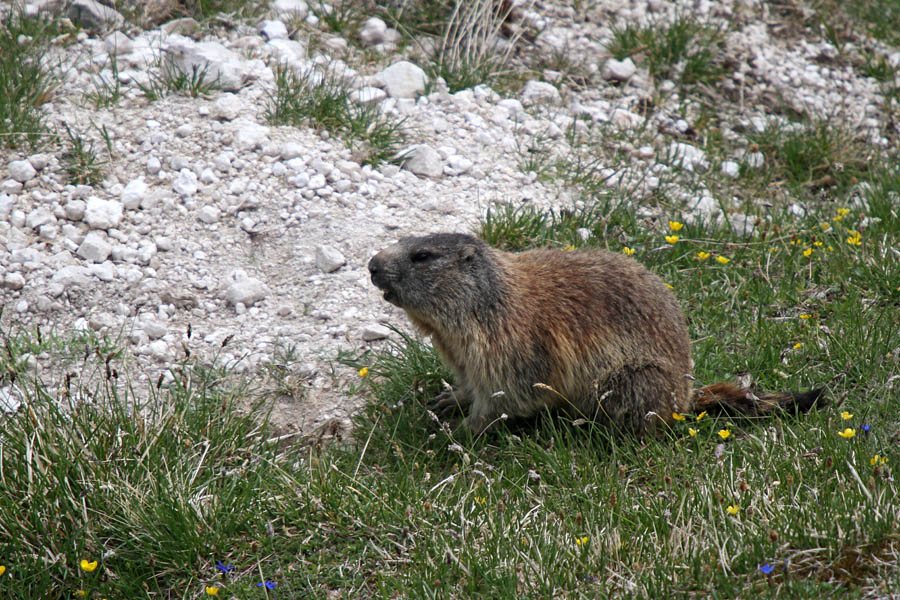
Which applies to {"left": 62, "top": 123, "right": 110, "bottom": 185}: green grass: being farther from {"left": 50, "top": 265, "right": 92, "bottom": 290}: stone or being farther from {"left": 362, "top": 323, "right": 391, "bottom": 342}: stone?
{"left": 362, "top": 323, "right": 391, "bottom": 342}: stone

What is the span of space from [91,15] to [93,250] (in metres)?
2.72

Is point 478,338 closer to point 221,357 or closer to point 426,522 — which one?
point 426,522

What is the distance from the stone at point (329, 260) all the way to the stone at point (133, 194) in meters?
1.42

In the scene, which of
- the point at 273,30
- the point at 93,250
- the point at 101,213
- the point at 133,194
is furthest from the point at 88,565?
the point at 273,30

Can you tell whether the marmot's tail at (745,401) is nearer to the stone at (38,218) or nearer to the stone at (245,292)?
the stone at (245,292)

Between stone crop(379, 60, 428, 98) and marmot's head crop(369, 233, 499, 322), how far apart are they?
300cm

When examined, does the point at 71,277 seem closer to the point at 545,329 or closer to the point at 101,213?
the point at 101,213

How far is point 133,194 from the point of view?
260 inches

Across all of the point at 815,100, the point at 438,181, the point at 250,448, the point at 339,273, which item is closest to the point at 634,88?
the point at 815,100

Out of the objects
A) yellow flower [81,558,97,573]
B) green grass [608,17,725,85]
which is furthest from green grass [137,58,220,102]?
yellow flower [81,558,97,573]

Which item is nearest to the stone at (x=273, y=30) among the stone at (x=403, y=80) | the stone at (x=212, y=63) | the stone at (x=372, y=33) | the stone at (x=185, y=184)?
the stone at (x=212, y=63)

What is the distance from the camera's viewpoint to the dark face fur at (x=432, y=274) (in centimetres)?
512

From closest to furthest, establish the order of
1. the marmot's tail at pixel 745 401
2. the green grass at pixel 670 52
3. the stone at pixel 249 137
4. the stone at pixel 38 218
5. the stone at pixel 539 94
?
the marmot's tail at pixel 745 401, the stone at pixel 38 218, the stone at pixel 249 137, the stone at pixel 539 94, the green grass at pixel 670 52

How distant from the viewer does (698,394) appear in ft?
17.0
